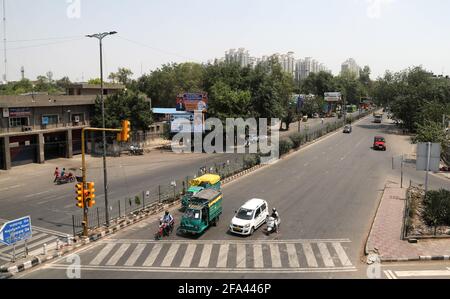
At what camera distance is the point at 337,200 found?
99.6ft

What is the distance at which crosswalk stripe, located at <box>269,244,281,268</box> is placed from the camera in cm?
1886

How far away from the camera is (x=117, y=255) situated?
A: 20.3 m

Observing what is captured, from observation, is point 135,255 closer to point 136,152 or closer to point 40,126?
point 40,126

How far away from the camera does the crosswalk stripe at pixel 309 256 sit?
61.9 feet

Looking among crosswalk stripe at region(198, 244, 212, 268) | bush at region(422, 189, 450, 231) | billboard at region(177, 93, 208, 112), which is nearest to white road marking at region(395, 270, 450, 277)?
bush at region(422, 189, 450, 231)

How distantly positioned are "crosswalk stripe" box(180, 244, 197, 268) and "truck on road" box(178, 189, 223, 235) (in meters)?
1.32

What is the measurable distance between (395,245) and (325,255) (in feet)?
13.1

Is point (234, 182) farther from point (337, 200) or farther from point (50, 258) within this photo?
point (50, 258)

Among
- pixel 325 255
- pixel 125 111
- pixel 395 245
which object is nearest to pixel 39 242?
pixel 325 255

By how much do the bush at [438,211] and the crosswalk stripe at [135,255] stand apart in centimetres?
1657

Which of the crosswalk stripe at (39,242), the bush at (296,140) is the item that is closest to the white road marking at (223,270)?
the crosswalk stripe at (39,242)

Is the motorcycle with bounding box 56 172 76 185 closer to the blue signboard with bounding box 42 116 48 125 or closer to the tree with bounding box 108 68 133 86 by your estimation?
the blue signboard with bounding box 42 116 48 125

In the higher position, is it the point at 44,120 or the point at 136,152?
the point at 44,120

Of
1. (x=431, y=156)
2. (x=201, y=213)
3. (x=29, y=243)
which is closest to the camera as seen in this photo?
(x=29, y=243)
